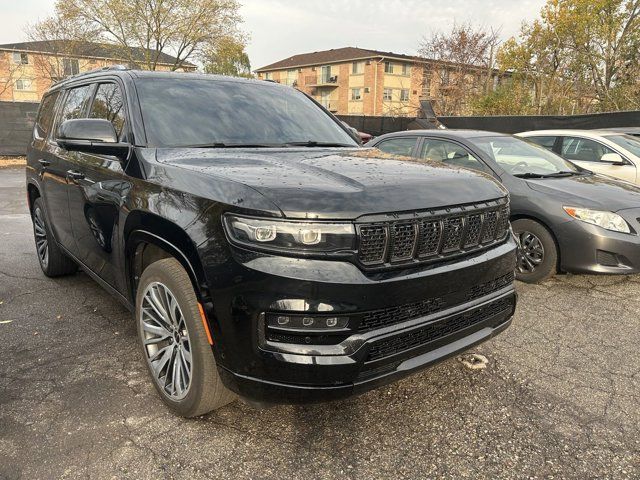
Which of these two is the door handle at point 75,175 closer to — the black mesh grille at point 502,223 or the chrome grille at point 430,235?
the chrome grille at point 430,235

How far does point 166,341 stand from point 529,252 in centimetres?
370

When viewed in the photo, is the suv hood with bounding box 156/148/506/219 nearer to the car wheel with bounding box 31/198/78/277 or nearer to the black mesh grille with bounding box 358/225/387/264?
the black mesh grille with bounding box 358/225/387/264

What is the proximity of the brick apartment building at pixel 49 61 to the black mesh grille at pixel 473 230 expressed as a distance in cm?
2791

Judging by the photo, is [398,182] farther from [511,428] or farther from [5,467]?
[5,467]

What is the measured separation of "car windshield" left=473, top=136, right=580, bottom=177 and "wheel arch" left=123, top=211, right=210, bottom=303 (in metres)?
3.97

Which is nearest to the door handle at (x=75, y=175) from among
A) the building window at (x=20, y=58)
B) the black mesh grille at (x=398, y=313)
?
the black mesh grille at (x=398, y=313)

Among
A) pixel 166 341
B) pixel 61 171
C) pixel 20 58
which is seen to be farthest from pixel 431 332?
pixel 20 58

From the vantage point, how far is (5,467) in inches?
83.9

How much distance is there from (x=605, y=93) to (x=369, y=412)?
79.7 feet

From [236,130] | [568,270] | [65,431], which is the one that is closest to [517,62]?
[568,270]

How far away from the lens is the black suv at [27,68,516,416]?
193cm

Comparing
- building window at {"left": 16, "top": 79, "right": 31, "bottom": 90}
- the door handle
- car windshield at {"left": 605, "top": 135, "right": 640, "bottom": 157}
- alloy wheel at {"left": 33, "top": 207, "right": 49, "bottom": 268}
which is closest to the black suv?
the door handle

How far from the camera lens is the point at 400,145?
6.20 meters

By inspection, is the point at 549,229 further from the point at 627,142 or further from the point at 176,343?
the point at 627,142
